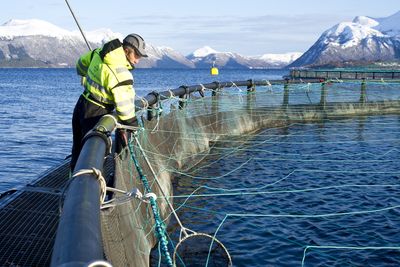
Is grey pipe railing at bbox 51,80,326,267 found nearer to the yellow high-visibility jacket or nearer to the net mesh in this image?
the net mesh

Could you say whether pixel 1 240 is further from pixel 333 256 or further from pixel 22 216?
pixel 333 256

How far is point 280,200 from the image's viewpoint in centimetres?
1100

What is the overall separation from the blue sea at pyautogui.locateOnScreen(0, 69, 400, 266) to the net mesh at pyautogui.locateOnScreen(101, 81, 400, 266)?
0.25 meters

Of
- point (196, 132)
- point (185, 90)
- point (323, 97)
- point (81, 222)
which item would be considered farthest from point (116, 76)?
point (323, 97)

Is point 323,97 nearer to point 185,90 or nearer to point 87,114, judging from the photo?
point 185,90

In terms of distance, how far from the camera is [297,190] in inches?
445

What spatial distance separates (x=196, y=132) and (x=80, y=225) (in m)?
12.2

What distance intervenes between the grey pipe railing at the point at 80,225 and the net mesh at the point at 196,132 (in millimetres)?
1158

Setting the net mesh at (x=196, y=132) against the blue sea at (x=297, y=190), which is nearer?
the net mesh at (x=196, y=132)

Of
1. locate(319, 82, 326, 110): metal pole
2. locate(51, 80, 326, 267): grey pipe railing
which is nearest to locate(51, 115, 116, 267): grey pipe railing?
locate(51, 80, 326, 267): grey pipe railing

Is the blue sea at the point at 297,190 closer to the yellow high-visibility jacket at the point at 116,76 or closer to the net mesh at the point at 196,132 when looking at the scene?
the net mesh at the point at 196,132

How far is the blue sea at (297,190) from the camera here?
8242 millimetres

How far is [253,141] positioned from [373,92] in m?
11.3

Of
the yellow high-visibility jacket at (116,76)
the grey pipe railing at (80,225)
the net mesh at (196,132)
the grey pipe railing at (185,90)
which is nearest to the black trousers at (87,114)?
the yellow high-visibility jacket at (116,76)
